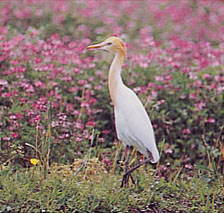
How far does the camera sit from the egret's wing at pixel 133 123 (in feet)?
13.1

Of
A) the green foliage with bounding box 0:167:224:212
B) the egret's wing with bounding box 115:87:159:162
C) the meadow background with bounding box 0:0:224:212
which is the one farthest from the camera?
the egret's wing with bounding box 115:87:159:162

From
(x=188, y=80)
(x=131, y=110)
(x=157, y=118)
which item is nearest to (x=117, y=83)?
(x=131, y=110)

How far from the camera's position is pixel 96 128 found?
525 cm

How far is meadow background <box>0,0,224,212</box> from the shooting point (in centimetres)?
383

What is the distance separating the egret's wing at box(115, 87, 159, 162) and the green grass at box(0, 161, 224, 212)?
29 cm

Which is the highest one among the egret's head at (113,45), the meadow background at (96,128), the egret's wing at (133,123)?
the egret's head at (113,45)

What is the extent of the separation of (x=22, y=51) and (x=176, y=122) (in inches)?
67.5

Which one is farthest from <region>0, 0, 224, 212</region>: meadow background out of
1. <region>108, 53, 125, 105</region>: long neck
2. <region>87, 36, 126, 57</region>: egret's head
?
<region>87, 36, 126, 57</region>: egret's head

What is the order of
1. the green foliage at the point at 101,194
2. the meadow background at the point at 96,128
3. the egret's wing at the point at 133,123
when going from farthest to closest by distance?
the egret's wing at the point at 133,123 < the meadow background at the point at 96,128 < the green foliage at the point at 101,194

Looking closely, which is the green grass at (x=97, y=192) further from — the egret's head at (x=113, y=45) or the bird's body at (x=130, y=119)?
the egret's head at (x=113, y=45)

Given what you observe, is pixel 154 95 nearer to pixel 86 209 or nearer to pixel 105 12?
pixel 86 209

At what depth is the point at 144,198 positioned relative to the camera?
389cm

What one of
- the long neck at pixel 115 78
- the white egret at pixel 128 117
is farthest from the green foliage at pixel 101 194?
the long neck at pixel 115 78

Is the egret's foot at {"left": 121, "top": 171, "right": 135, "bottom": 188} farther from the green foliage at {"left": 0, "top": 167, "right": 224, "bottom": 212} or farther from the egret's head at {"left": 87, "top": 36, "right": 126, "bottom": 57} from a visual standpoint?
the egret's head at {"left": 87, "top": 36, "right": 126, "bottom": 57}
